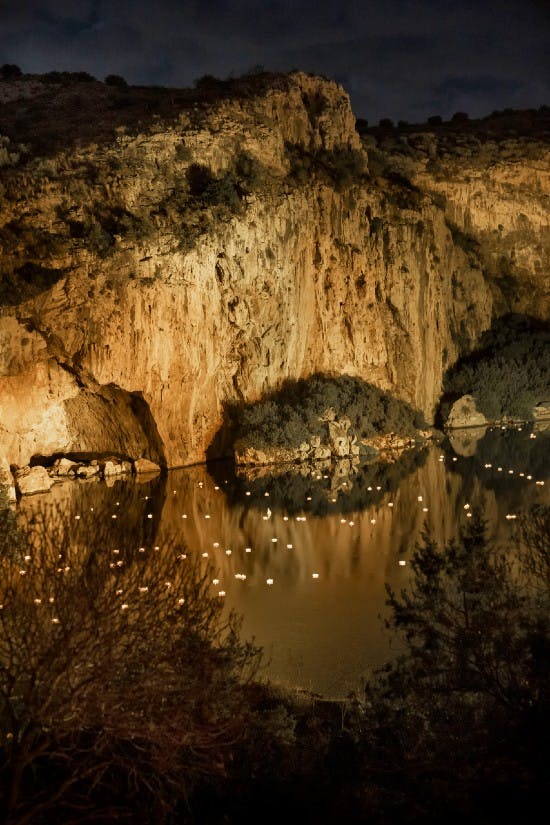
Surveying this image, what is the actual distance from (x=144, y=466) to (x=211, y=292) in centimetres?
585

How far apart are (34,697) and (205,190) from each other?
65.2 ft

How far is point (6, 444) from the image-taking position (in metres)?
21.1

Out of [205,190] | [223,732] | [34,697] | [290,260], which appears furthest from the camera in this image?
[290,260]

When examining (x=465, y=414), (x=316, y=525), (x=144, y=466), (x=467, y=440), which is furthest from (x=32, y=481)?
(x=465, y=414)

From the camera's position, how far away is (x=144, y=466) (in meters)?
23.5

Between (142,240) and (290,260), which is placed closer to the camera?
(142,240)

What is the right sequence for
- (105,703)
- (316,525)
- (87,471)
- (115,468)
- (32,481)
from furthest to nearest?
(115,468) → (87,471) → (32,481) → (316,525) → (105,703)

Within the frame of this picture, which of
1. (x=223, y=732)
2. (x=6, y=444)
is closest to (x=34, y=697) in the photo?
(x=223, y=732)

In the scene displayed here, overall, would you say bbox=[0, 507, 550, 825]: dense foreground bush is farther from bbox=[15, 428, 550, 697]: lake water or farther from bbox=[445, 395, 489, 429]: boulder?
bbox=[445, 395, 489, 429]: boulder

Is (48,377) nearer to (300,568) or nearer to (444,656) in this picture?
(300,568)

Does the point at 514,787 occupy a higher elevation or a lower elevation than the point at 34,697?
lower

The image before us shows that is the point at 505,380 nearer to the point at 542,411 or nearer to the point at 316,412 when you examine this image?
the point at 542,411

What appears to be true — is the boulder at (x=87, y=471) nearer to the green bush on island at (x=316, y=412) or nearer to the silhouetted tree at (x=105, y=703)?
the green bush on island at (x=316, y=412)

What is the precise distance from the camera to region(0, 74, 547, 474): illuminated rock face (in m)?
21.4
